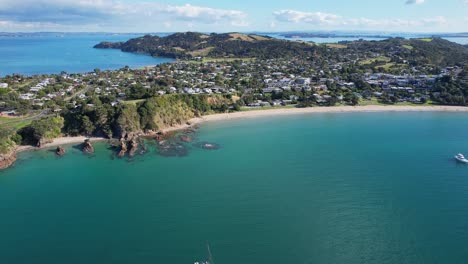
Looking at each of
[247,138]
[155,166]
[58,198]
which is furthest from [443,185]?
[58,198]

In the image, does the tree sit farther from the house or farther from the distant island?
the house

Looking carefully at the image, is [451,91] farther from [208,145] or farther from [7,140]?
[7,140]

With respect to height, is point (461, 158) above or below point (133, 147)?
above

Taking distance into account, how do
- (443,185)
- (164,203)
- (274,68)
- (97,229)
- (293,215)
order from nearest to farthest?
(97,229)
(293,215)
(164,203)
(443,185)
(274,68)

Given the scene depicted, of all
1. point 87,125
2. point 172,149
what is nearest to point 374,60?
point 172,149

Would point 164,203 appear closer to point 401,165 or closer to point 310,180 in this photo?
point 310,180

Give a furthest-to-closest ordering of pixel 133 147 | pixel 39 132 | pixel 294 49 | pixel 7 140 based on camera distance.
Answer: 1. pixel 294 49
2. pixel 39 132
3. pixel 133 147
4. pixel 7 140

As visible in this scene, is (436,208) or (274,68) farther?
(274,68)
